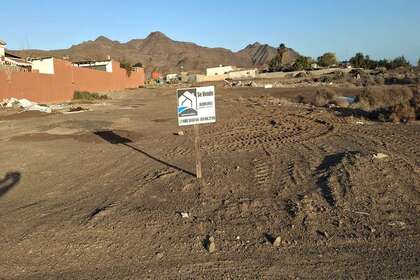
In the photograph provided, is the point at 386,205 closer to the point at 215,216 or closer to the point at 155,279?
the point at 215,216

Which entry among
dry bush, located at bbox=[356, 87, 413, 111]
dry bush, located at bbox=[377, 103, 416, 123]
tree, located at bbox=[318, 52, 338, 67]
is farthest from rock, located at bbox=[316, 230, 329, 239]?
tree, located at bbox=[318, 52, 338, 67]

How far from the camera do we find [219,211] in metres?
6.48

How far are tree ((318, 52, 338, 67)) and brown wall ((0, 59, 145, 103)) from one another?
3309 inches

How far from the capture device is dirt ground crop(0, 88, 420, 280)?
4770 millimetres

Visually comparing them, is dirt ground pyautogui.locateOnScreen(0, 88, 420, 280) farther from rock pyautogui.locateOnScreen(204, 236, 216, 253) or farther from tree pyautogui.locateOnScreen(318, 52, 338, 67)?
tree pyautogui.locateOnScreen(318, 52, 338, 67)

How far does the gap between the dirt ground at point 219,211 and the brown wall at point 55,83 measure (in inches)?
803

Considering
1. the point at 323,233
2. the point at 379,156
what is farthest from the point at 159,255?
the point at 379,156

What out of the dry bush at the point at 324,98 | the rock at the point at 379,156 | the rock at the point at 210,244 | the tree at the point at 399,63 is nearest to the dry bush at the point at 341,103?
the dry bush at the point at 324,98

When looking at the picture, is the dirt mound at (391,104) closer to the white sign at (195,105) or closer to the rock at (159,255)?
the white sign at (195,105)

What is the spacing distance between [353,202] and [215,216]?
7.30ft

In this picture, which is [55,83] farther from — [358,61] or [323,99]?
[358,61]

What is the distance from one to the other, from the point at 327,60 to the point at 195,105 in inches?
A: 5036

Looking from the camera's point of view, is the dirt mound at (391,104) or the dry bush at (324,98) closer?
the dirt mound at (391,104)

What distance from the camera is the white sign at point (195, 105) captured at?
7.87m
